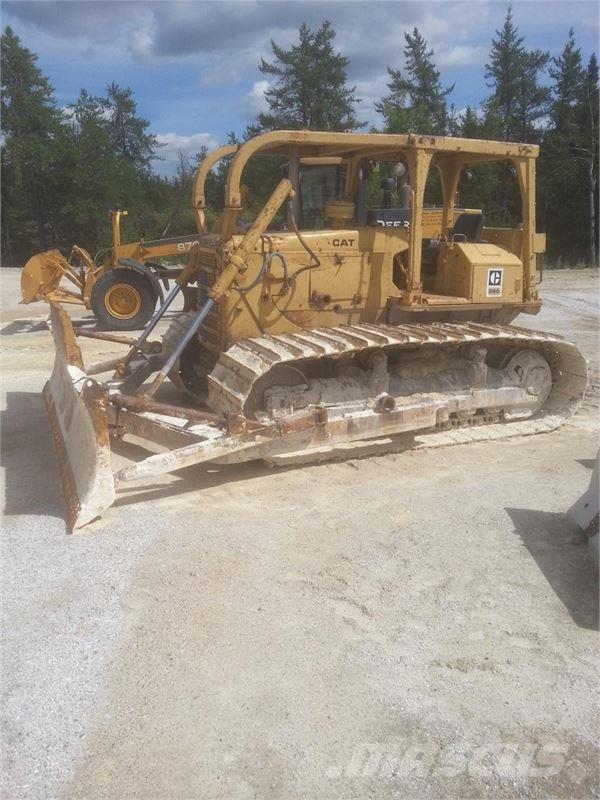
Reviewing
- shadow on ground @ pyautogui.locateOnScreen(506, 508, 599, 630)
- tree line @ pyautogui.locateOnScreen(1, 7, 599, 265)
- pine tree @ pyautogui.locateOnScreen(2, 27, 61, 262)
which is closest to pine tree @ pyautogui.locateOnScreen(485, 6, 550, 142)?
tree line @ pyautogui.locateOnScreen(1, 7, 599, 265)

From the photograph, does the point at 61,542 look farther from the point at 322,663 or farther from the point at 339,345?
the point at 339,345

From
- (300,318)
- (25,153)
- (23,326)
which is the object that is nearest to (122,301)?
(23,326)

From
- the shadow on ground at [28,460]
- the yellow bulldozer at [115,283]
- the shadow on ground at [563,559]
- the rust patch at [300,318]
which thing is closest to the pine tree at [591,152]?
the yellow bulldozer at [115,283]

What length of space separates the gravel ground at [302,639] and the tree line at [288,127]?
23.4 meters

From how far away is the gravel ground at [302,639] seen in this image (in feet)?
8.69

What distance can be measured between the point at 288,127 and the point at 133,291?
22.9 meters

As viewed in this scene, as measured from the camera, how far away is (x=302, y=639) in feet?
11.0

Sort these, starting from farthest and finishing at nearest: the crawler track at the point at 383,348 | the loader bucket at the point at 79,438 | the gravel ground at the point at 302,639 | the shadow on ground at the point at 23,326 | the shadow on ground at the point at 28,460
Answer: the shadow on ground at the point at 23,326, the crawler track at the point at 383,348, the shadow on ground at the point at 28,460, the loader bucket at the point at 79,438, the gravel ground at the point at 302,639

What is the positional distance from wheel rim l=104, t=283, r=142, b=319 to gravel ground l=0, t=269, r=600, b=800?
7.00 m

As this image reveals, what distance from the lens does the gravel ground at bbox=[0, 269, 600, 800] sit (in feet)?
8.69

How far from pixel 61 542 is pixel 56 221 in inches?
1199

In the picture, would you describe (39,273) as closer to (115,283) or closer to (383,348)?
(115,283)

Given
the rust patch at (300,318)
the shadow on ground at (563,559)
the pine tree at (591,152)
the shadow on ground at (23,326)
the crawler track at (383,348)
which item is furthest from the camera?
the pine tree at (591,152)

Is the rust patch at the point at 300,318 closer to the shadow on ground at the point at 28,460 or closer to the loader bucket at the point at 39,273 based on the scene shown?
the shadow on ground at the point at 28,460
